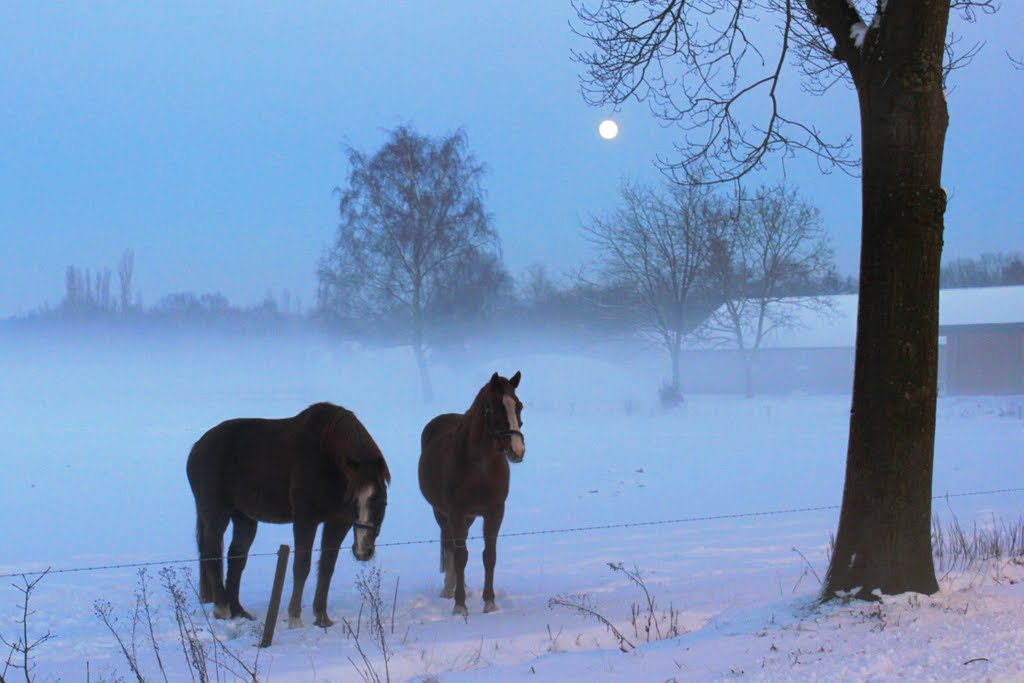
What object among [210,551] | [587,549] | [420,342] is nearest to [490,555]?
[210,551]

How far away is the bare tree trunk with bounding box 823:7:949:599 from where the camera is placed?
487 cm

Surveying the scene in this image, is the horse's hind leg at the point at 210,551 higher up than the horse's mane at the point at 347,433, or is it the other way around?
the horse's mane at the point at 347,433

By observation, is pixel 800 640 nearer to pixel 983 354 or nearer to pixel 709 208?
pixel 709 208

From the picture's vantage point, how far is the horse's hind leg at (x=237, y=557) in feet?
23.0

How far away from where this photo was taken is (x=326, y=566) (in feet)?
22.0

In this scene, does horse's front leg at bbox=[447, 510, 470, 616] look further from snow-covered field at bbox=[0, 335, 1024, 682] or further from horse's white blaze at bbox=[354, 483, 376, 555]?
horse's white blaze at bbox=[354, 483, 376, 555]

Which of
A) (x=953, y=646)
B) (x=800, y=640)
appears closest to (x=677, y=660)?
(x=800, y=640)

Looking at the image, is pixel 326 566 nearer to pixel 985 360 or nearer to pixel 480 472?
pixel 480 472

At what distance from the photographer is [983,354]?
1455 inches

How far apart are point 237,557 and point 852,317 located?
41800 mm

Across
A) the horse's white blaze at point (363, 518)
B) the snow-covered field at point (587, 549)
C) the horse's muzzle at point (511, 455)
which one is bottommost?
the snow-covered field at point (587, 549)

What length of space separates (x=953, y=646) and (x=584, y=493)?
10.6m

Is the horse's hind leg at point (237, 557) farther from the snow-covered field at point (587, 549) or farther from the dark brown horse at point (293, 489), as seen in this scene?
the snow-covered field at point (587, 549)

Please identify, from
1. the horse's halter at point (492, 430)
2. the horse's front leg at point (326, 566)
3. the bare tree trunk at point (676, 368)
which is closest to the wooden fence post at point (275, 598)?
the horse's front leg at point (326, 566)
